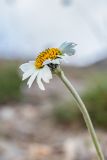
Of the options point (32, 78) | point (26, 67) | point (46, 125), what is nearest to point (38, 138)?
point (46, 125)

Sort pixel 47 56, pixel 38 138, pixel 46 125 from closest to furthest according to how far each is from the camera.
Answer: pixel 47 56, pixel 38 138, pixel 46 125

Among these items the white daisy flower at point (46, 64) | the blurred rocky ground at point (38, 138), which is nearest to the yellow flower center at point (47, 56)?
the white daisy flower at point (46, 64)

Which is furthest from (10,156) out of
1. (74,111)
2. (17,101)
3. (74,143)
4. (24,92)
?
(24,92)

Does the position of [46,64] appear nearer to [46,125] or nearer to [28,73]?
[28,73]

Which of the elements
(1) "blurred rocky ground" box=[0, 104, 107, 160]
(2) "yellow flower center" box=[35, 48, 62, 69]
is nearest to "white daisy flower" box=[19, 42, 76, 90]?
(2) "yellow flower center" box=[35, 48, 62, 69]

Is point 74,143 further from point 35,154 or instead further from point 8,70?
point 8,70

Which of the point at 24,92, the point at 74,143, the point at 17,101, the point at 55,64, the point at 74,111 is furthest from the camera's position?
the point at 24,92

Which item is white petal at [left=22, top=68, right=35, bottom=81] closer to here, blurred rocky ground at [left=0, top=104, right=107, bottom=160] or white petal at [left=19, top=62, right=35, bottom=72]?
white petal at [left=19, top=62, right=35, bottom=72]
